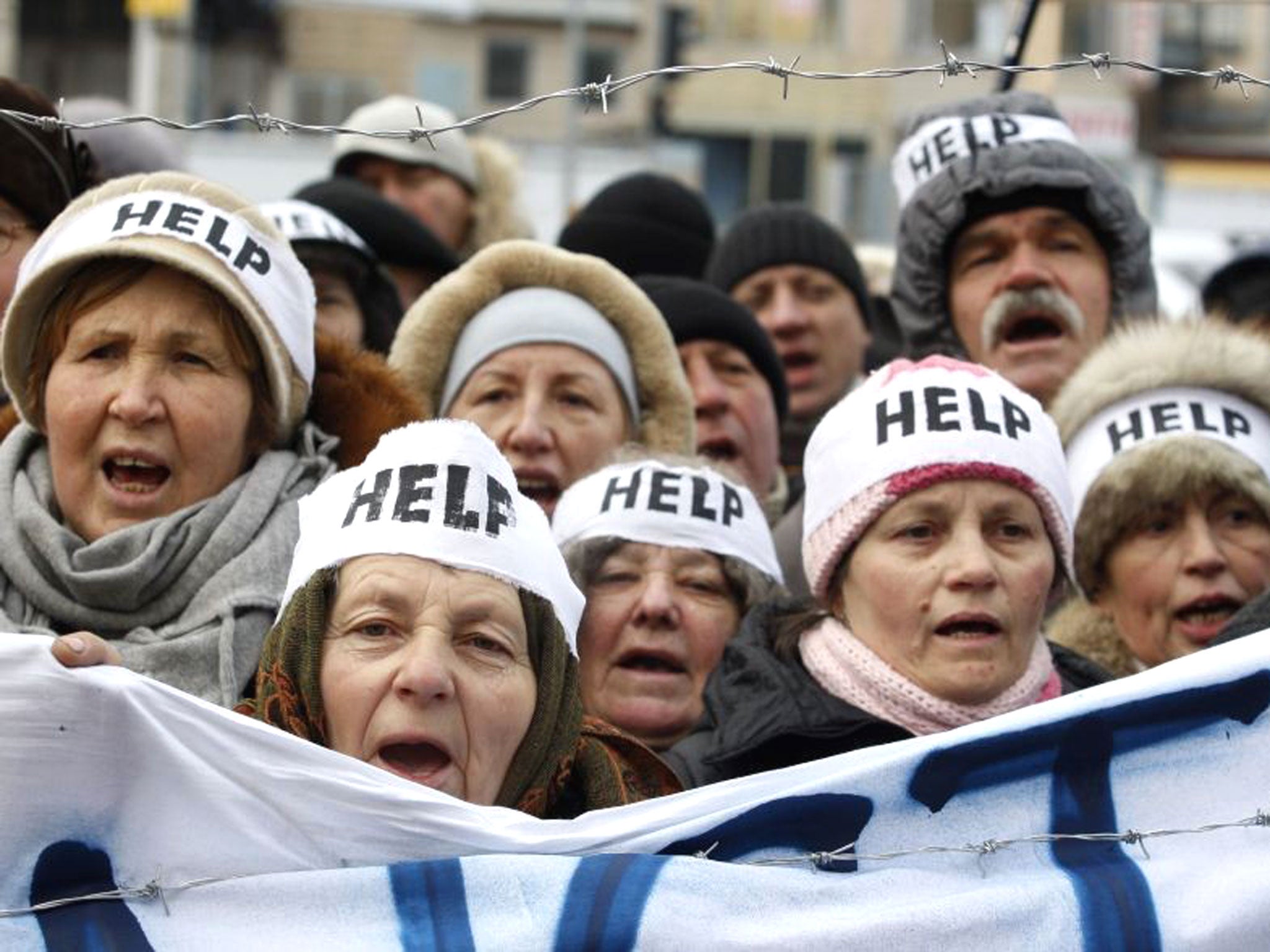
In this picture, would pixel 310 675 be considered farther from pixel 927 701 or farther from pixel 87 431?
pixel 927 701

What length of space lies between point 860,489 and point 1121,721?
746mm

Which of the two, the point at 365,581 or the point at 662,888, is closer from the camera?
the point at 662,888

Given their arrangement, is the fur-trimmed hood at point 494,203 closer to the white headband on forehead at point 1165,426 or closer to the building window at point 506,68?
the white headband on forehead at point 1165,426

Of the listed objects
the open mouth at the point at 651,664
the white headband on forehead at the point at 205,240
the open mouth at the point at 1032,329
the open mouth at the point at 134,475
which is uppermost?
the open mouth at the point at 1032,329

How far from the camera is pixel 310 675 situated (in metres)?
3.00

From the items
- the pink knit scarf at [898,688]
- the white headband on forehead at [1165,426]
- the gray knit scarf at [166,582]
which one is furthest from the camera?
the white headband on forehead at [1165,426]

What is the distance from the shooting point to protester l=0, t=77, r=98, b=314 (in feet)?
13.0

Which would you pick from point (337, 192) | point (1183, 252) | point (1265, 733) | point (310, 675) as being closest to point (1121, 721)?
point (1265, 733)

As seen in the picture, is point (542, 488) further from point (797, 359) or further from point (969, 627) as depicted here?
point (797, 359)

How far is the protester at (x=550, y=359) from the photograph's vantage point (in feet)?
14.4

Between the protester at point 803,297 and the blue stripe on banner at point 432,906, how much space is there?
3012mm

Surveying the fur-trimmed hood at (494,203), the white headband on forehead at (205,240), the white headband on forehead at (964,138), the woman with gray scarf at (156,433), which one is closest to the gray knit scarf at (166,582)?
the woman with gray scarf at (156,433)

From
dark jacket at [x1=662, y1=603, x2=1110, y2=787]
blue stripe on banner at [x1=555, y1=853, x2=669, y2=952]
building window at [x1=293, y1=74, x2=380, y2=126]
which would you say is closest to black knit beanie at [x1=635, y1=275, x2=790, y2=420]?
dark jacket at [x1=662, y1=603, x2=1110, y2=787]

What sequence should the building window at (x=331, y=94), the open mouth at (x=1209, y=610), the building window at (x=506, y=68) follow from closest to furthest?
the open mouth at (x=1209, y=610) < the building window at (x=331, y=94) < the building window at (x=506, y=68)
